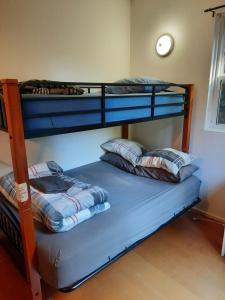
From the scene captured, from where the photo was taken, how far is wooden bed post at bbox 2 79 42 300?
106cm

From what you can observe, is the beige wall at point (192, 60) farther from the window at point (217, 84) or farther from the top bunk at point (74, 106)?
the top bunk at point (74, 106)

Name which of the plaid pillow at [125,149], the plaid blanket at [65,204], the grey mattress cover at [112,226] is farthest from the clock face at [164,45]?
the plaid blanket at [65,204]

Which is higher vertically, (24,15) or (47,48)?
(24,15)

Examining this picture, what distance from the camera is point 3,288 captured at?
1.59 metres

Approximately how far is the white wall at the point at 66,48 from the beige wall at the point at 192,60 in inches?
13.4

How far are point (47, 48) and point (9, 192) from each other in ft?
4.65

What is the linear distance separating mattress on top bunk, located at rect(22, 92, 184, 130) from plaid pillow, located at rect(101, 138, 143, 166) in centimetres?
63

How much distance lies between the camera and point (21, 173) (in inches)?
46.1

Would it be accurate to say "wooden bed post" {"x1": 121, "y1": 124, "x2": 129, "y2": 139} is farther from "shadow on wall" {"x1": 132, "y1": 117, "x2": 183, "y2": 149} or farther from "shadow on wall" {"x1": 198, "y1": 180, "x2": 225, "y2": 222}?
"shadow on wall" {"x1": 198, "y1": 180, "x2": 225, "y2": 222}

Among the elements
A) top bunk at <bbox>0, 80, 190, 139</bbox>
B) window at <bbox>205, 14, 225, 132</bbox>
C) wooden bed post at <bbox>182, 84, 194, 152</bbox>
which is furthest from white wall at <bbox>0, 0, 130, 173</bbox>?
window at <bbox>205, 14, 225, 132</bbox>

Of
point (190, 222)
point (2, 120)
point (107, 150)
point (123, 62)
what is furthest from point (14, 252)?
point (123, 62)

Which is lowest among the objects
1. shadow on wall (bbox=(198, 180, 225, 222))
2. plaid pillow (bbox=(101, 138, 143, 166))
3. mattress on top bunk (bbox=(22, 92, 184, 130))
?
shadow on wall (bbox=(198, 180, 225, 222))

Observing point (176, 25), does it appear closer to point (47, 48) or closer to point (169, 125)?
point (169, 125)

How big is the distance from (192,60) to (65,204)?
1.97 m
